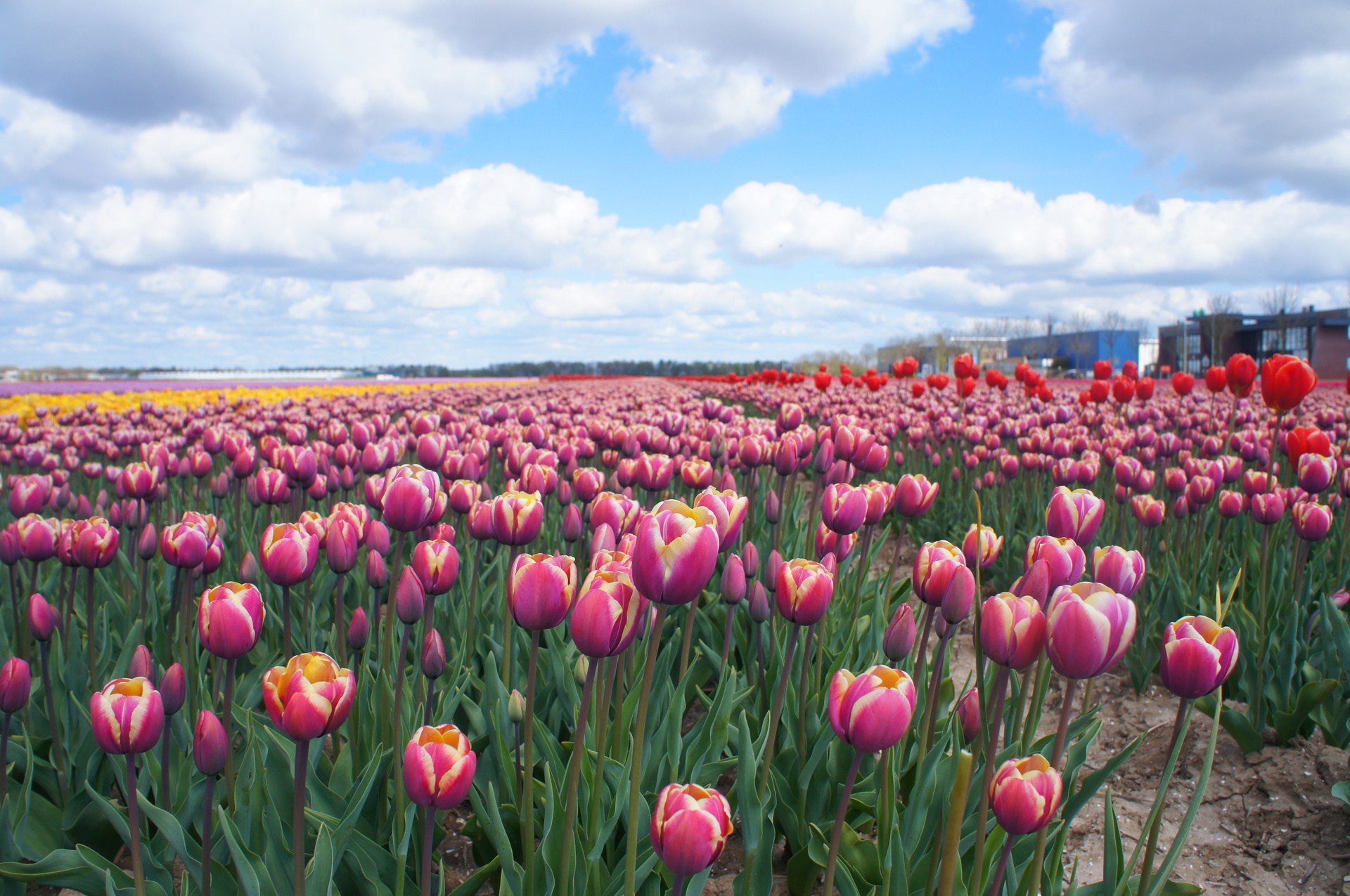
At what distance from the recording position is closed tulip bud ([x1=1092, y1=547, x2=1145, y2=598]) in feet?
5.38

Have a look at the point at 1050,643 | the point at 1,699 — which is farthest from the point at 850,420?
the point at 1,699

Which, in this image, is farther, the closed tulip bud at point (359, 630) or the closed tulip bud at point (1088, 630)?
the closed tulip bud at point (359, 630)

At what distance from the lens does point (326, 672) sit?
1.47m

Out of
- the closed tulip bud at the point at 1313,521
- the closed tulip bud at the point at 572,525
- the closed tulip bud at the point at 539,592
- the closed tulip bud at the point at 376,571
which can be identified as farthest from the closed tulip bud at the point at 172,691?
the closed tulip bud at the point at 1313,521

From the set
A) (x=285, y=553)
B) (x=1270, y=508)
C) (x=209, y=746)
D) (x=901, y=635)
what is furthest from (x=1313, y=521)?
(x=209, y=746)

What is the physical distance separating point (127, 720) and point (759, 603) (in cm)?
166

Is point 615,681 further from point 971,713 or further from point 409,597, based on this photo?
point 971,713

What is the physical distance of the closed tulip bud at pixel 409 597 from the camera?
2.11 metres

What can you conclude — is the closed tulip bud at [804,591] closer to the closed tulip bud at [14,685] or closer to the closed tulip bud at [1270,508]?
the closed tulip bud at [14,685]

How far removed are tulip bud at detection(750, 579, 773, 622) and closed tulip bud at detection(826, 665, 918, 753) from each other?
3.18 ft

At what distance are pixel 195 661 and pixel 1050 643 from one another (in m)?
2.89

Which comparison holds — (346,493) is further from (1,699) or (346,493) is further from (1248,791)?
(1248,791)

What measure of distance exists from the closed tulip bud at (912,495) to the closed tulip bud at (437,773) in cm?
174

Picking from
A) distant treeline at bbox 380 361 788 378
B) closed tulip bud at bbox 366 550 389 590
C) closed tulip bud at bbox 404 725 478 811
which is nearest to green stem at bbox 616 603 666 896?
closed tulip bud at bbox 404 725 478 811
